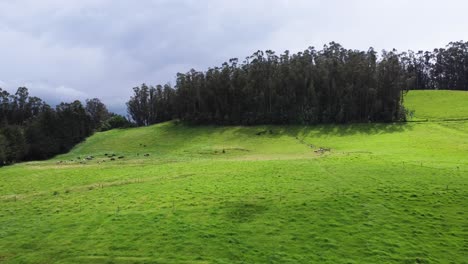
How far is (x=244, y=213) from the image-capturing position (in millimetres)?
24359

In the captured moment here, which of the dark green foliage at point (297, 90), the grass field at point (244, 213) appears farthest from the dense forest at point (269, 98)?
the grass field at point (244, 213)

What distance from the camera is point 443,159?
4306cm

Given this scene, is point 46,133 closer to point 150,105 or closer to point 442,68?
point 150,105

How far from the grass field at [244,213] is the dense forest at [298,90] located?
152 feet

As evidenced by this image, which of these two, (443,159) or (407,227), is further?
(443,159)

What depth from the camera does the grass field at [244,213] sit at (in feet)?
62.3

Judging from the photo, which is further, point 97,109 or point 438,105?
point 97,109

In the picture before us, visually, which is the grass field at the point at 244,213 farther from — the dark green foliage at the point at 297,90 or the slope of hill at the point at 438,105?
the slope of hill at the point at 438,105

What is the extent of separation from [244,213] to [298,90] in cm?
7790

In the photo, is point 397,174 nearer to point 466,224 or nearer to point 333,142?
point 466,224

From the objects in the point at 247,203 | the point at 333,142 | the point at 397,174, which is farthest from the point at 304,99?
the point at 247,203

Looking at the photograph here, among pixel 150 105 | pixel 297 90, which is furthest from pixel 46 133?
pixel 297 90

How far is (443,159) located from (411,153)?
7.44m

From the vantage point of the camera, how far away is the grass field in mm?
18984
